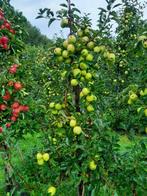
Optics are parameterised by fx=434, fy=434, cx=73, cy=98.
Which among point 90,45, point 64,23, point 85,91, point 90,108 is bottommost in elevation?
point 90,108

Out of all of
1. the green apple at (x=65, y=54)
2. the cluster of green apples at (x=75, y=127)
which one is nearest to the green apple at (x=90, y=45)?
the green apple at (x=65, y=54)

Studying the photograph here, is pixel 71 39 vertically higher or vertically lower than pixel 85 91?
higher

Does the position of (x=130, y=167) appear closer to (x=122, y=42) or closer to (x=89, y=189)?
(x=89, y=189)

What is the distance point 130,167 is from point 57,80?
125 cm

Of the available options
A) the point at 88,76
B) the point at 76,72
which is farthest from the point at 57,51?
the point at 88,76

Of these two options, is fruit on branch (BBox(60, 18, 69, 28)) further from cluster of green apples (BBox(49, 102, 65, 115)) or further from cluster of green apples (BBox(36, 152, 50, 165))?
cluster of green apples (BBox(36, 152, 50, 165))

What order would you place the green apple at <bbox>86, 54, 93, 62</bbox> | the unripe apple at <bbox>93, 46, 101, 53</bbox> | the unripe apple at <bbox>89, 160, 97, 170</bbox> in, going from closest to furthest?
1. the unripe apple at <bbox>89, 160, 97, 170</bbox>
2. the green apple at <bbox>86, 54, 93, 62</bbox>
3. the unripe apple at <bbox>93, 46, 101, 53</bbox>

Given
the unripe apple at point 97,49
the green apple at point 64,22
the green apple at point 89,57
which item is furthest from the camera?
the green apple at point 64,22

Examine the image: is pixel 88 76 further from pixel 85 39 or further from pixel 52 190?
pixel 52 190

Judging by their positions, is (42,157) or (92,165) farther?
(42,157)

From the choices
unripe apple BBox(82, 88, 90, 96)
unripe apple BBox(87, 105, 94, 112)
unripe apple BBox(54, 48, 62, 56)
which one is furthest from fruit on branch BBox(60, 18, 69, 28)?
unripe apple BBox(87, 105, 94, 112)

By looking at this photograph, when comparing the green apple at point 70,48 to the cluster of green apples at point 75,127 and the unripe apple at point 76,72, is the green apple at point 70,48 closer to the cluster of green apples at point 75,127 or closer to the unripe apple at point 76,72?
the unripe apple at point 76,72

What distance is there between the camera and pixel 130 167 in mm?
4344

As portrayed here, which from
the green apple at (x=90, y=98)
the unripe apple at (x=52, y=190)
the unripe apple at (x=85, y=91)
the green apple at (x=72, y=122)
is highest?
the unripe apple at (x=85, y=91)
